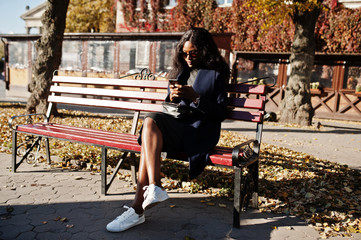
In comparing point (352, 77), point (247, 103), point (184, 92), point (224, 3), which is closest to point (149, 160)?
point (184, 92)

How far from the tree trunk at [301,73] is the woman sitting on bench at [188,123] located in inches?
356

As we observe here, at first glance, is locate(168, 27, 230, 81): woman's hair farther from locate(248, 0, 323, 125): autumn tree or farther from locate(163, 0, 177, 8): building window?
locate(163, 0, 177, 8): building window

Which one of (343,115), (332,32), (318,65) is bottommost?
(343,115)

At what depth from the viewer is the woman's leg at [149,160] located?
292 cm

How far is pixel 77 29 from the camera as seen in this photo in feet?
89.1

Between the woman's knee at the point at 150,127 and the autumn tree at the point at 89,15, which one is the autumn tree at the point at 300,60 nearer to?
the woman's knee at the point at 150,127

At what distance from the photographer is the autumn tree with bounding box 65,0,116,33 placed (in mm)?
26609

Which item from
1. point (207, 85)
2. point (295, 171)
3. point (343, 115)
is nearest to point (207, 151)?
point (207, 85)

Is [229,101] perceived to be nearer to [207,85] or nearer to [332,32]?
[207,85]

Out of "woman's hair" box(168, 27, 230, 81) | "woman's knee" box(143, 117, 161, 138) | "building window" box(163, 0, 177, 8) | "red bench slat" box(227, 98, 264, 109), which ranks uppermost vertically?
"building window" box(163, 0, 177, 8)

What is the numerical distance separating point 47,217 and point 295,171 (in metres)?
3.41

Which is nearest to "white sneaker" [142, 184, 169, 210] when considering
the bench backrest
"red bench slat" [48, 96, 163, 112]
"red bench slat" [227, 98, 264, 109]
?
the bench backrest

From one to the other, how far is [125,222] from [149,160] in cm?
57

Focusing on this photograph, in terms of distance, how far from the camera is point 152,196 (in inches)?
109
